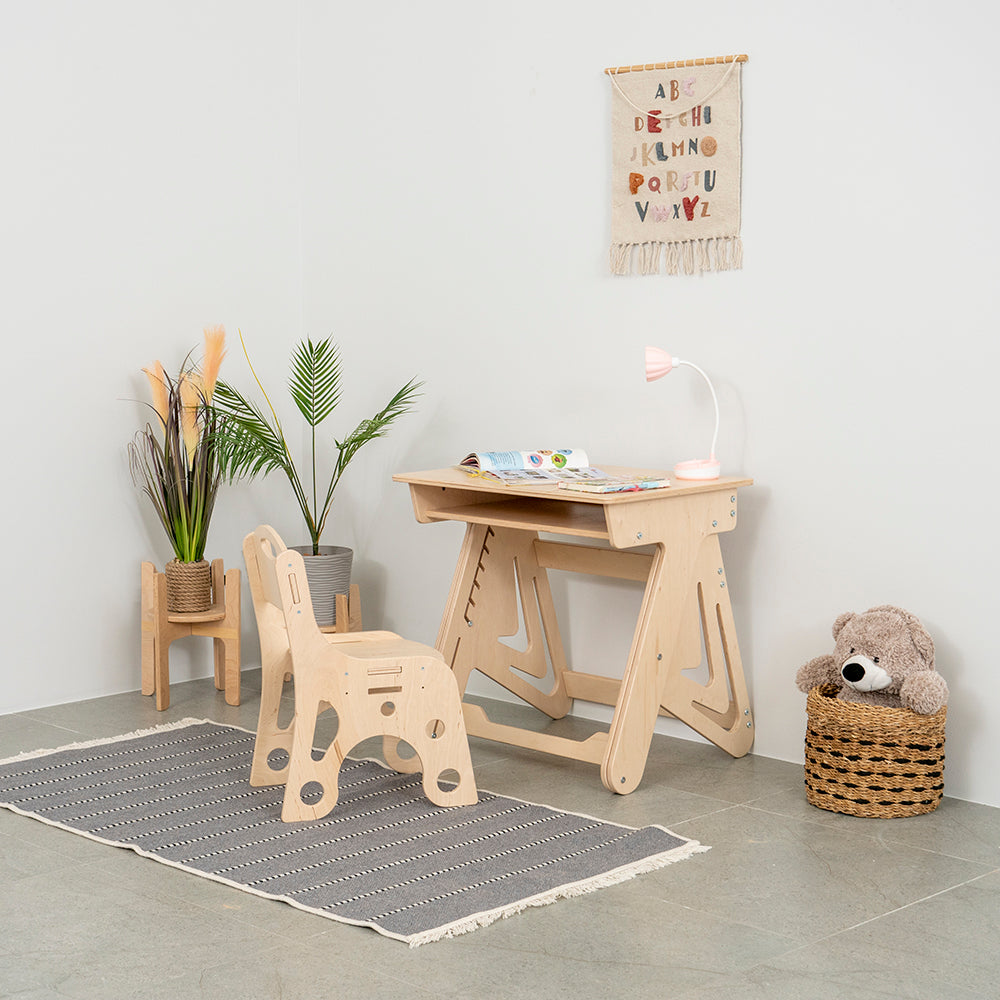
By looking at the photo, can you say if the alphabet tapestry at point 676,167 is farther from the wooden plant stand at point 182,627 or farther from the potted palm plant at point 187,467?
the wooden plant stand at point 182,627

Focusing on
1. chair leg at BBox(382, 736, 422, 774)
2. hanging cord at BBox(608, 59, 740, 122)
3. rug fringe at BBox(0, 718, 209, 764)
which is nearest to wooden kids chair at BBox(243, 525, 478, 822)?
chair leg at BBox(382, 736, 422, 774)

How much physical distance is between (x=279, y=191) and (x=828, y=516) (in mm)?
2325

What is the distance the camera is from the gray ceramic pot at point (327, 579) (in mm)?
4125

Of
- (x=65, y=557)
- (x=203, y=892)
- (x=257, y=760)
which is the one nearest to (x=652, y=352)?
(x=257, y=760)

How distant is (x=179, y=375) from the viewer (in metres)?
4.29

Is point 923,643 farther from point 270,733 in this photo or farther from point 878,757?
point 270,733

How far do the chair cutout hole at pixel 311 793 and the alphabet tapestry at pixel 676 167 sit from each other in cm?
166

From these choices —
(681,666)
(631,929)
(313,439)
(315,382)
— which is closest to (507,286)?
(315,382)

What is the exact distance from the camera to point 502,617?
364cm

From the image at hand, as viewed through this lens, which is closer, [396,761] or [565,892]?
[565,892]

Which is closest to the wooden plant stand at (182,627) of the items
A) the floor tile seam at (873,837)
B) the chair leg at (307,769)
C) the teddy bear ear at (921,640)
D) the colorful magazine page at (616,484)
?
the chair leg at (307,769)

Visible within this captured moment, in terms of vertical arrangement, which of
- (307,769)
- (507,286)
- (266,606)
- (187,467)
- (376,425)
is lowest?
(307,769)

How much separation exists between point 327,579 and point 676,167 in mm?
1663

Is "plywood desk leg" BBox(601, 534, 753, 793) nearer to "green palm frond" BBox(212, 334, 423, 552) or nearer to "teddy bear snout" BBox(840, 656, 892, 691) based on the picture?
"teddy bear snout" BBox(840, 656, 892, 691)
